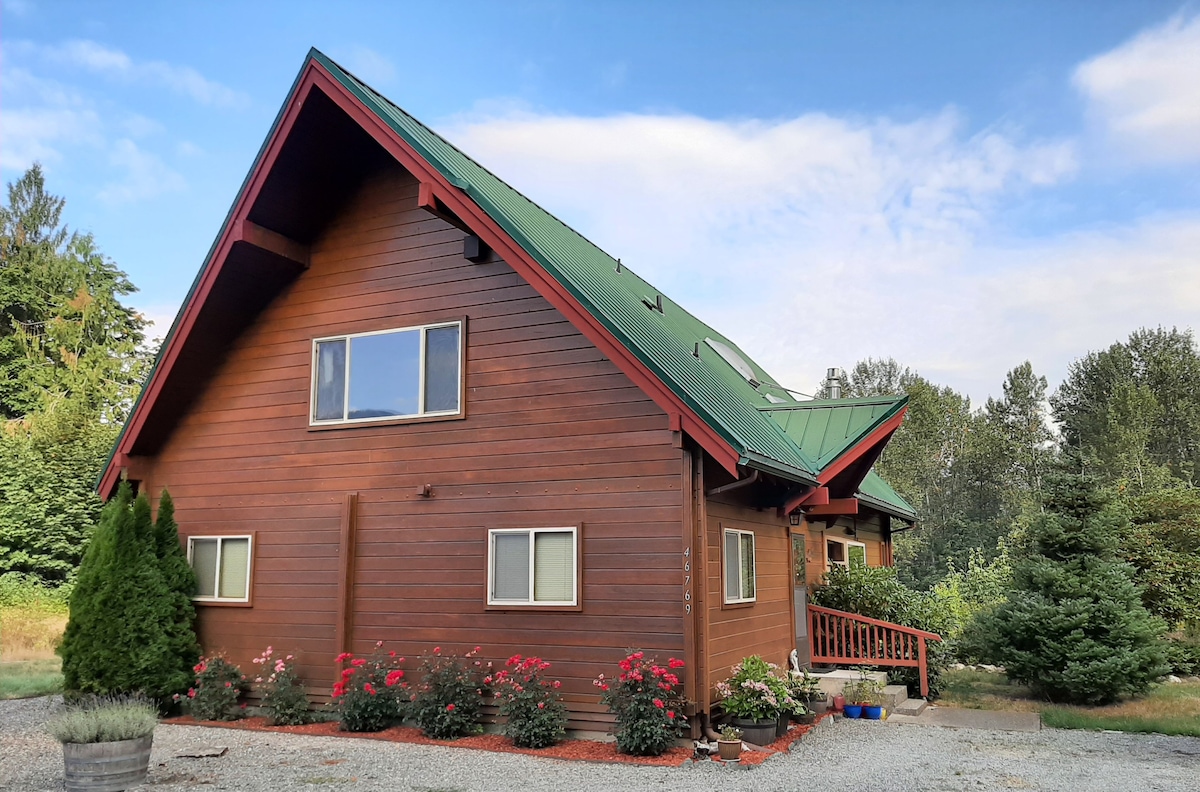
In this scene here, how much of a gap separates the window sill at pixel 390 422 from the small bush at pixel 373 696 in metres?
2.63

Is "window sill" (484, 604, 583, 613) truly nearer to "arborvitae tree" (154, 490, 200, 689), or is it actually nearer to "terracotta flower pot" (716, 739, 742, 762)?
"terracotta flower pot" (716, 739, 742, 762)

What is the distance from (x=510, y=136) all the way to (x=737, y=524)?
39.1ft

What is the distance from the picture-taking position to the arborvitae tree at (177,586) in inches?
445

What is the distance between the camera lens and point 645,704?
860 centimetres

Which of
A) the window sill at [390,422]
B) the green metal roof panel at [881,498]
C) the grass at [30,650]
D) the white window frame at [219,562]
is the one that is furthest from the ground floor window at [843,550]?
the grass at [30,650]

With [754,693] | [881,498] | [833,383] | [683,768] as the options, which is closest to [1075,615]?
[881,498]

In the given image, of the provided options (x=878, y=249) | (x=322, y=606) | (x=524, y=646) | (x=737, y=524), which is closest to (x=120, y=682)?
(x=322, y=606)

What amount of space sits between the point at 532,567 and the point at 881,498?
938cm

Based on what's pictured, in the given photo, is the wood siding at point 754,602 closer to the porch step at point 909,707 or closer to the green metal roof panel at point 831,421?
the green metal roof panel at point 831,421

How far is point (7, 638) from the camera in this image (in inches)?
712

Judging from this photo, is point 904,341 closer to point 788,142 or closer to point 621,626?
point 788,142

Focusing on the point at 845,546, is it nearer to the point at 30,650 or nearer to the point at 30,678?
the point at 30,678

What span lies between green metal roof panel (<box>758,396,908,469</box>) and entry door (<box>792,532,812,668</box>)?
1657 millimetres

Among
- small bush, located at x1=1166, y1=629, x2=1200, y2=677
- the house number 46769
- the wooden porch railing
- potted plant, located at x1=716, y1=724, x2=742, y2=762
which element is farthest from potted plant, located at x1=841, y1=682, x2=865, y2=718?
small bush, located at x1=1166, y1=629, x2=1200, y2=677
